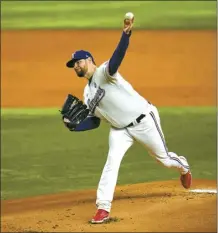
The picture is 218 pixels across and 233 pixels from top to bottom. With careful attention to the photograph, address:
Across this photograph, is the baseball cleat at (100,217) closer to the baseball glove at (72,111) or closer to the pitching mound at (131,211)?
the pitching mound at (131,211)

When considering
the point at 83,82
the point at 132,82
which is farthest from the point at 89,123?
the point at 132,82

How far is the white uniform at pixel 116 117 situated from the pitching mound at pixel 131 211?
0.24 m

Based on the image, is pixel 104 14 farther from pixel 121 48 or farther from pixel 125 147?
pixel 121 48

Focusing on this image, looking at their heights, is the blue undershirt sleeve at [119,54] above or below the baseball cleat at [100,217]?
above

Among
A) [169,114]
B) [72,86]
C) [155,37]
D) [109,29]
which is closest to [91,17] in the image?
[109,29]

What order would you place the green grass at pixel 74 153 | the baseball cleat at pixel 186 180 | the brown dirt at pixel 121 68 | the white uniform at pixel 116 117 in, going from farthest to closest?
the brown dirt at pixel 121 68
the green grass at pixel 74 153
the baseball cleat at pixel 186 180
the white uniform at pixel 116 117

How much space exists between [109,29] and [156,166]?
8388 mm

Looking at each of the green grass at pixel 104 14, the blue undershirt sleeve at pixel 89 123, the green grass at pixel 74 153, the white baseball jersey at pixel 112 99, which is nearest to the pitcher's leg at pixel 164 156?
the white baseball jersey at pixel 112 99

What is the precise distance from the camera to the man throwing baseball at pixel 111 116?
167 inches

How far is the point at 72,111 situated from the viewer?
421cm

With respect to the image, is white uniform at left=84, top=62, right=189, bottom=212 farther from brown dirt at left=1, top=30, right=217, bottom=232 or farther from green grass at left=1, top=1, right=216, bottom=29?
green grass at left=1, top=1, right=216, bottom=29

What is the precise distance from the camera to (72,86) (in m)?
11.0

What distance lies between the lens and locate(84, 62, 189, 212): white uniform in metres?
4.32

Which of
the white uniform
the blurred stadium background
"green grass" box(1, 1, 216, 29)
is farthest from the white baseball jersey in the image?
"green grass" box(1, 1, 216, 29)
